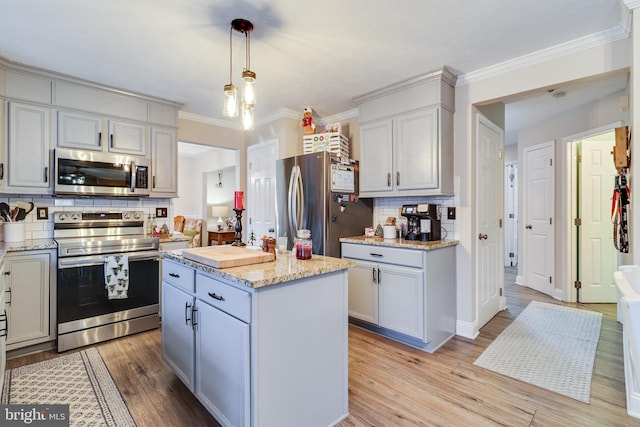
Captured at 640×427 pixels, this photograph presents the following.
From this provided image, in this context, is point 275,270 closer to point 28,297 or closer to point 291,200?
point 291,200

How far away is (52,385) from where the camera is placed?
83.8 inches

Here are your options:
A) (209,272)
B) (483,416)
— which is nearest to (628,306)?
(483,416)

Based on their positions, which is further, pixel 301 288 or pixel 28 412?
pixel 28 412

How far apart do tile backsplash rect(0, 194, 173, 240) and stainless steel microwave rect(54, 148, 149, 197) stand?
0.27 meters

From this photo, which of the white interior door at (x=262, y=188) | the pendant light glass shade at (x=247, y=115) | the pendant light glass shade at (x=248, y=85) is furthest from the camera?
the white interior door at (x=262, y=188)

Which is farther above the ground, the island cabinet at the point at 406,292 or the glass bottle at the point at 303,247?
the glass bottle at the point at 303,247

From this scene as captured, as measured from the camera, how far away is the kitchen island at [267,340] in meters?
1.43

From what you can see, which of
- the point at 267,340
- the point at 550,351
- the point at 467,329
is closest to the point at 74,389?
the point at 267,340

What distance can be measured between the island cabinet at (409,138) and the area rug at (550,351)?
1416 mm

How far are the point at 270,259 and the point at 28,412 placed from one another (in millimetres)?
1577

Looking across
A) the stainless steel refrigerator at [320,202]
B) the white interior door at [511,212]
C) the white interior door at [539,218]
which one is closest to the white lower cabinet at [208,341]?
the stainless steel refrigerator at [320,202]

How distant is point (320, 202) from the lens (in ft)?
10.4

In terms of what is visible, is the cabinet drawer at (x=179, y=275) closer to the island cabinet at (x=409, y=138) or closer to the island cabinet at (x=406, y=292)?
the island cabinet at (x=406, y=292)

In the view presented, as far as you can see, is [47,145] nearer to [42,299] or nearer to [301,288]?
[42,299]
